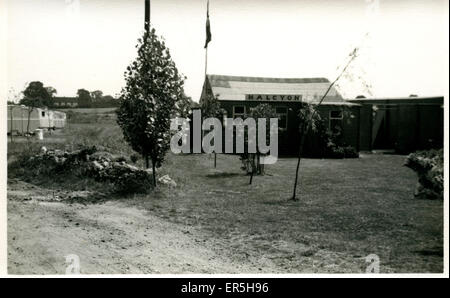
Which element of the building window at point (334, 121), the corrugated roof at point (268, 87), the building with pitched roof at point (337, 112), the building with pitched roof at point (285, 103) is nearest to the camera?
the building with pitched roof at point (337, 112)

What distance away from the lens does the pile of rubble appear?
11445 mm

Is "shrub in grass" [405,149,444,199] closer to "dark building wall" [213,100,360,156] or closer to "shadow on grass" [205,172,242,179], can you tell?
"shadow on grass" [205,172,242,179]

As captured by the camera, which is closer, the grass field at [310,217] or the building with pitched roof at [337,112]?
the grass field at [310,217]

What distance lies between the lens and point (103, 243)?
6855 millimetres

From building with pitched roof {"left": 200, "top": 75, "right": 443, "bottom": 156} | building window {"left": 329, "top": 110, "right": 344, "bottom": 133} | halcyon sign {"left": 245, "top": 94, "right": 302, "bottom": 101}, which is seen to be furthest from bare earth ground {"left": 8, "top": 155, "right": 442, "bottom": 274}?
building window {"left": 329, "top": 110, "right": 344, "bottom": 133}

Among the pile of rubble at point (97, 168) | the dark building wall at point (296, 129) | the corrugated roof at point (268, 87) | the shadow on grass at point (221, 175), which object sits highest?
the corrugated roof at point (268, 87)

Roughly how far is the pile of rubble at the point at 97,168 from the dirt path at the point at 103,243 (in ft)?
7.25

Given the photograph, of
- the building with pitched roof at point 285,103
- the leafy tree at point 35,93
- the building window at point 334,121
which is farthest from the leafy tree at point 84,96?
the building window at point 334,121

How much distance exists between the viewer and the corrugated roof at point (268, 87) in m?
22.9

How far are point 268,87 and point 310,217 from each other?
16.7m

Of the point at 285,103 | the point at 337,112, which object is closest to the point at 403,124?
the point at 337,112

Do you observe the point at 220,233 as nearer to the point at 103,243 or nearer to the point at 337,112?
the point at 103,243

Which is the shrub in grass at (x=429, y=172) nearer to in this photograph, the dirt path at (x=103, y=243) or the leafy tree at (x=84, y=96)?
the dirt path at (x=103, y=243)

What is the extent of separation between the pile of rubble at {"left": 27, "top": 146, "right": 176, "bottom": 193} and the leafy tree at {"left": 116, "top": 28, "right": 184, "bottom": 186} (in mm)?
972
